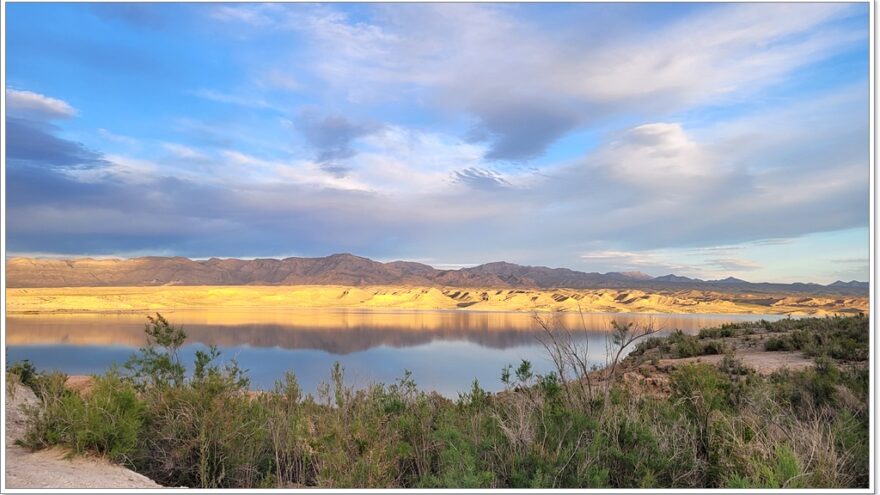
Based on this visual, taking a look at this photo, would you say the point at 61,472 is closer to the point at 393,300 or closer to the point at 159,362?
the point at 159,362

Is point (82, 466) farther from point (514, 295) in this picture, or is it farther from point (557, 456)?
point (514, 295)

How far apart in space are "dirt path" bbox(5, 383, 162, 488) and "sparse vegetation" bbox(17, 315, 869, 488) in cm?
16

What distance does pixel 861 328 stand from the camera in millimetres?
15109

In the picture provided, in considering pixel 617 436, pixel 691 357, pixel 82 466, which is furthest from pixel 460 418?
pixel 691 357

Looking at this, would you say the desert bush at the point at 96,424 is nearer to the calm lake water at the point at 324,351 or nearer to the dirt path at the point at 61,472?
the dirt path at the point at 61,472

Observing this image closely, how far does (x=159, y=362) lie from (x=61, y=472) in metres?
3.32

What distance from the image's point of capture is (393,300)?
79.2 metres

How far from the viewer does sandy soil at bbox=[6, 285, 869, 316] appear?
44.4 metres

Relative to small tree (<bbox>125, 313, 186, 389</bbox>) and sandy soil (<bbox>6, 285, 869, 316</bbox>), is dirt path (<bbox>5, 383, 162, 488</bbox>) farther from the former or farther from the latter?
sandy soil (<bbox>6, 285, 869, 316</bbox>)

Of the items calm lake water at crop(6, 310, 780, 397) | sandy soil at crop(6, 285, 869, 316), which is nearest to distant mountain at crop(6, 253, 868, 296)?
sandy soil at crop(6, 285, 869, 316)

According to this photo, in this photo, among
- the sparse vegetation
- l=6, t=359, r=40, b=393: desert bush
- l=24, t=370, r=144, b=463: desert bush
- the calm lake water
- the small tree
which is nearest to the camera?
the sparse vegetation

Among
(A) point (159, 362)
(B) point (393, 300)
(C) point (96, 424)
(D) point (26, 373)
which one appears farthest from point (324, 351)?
(B) point (393, 300)

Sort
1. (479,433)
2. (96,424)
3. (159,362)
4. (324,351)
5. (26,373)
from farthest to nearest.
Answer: (324,351) → (26,373) → (159,362) → (479,433) → (96,424)

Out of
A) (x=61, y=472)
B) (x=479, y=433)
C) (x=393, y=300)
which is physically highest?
(x=479, y=433)
